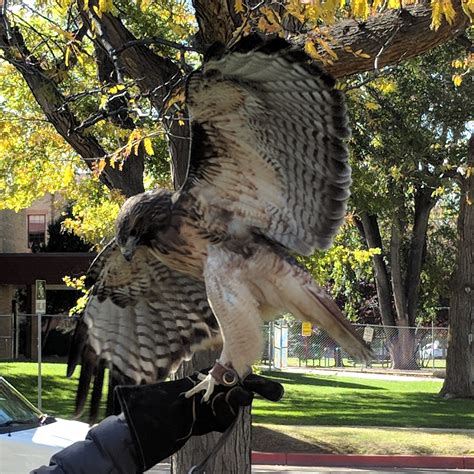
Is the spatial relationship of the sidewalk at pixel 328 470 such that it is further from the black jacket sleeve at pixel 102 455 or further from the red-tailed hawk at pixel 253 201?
the black jacket sleeve at pixel 102 455

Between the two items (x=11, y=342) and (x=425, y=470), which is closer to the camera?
(x=425, y=470)

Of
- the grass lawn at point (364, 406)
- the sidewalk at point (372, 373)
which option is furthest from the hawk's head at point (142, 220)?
the sidewalk at point (372, 373)

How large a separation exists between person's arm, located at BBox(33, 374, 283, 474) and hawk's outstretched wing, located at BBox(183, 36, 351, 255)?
54 centimetres

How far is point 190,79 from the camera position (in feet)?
7.98

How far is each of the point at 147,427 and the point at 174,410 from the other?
116 mm

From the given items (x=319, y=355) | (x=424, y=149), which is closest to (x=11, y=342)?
(x=319, y=355)

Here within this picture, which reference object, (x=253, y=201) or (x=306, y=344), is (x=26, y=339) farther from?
(x=253, y=201)

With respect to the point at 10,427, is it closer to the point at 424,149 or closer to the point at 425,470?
the point at 425,470

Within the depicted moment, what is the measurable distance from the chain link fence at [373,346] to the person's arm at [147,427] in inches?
922

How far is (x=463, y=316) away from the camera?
60.0 feet

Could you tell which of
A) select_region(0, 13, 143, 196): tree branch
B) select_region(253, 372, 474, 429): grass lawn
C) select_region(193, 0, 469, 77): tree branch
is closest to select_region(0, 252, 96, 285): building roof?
select_region(253, 372, 474, 429): grass lawn

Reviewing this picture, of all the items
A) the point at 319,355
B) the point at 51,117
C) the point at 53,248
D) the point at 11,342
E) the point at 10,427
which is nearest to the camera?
the point at 51,117

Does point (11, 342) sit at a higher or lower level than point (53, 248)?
lower

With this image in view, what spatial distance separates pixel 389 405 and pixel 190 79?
51.5ft
